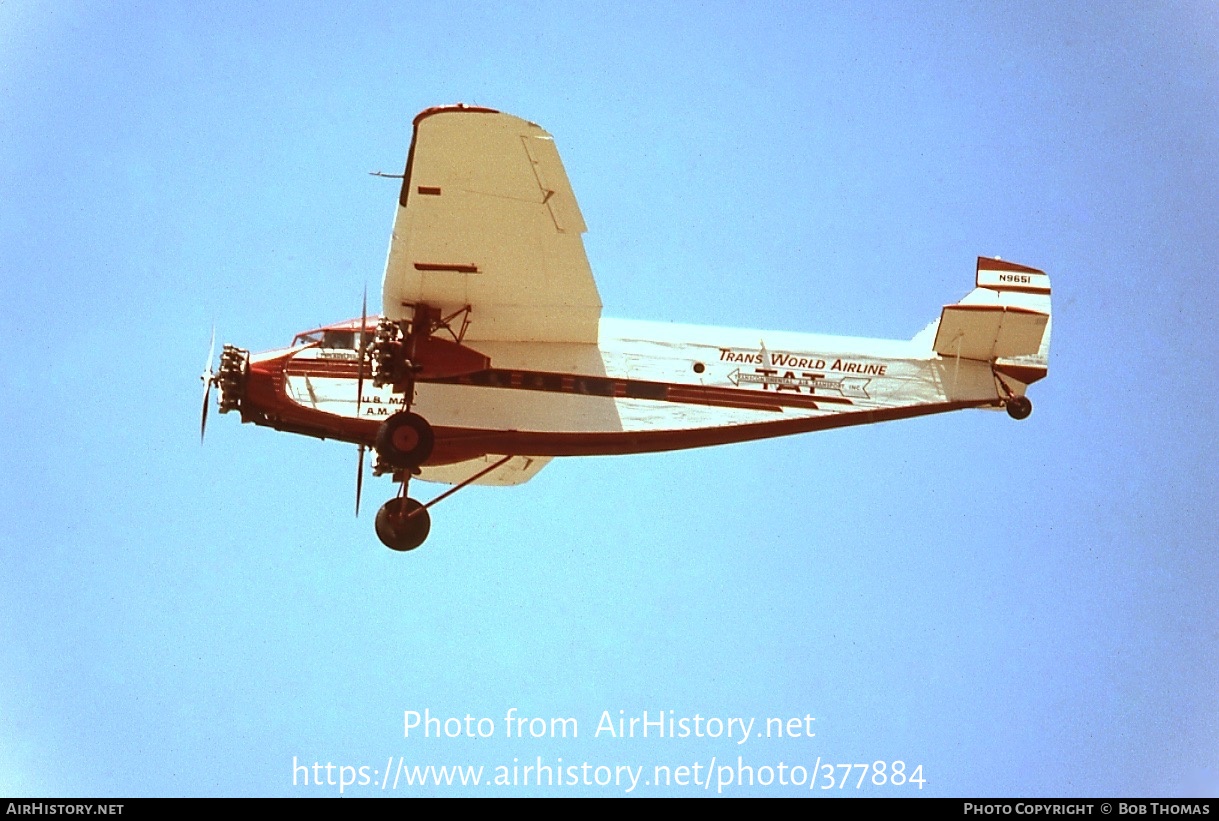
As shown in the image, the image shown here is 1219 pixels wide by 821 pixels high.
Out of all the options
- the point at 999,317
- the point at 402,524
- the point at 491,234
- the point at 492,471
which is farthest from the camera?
the point at 492,471

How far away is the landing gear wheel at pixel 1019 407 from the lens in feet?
74.5

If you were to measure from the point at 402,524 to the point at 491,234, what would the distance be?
199 inches

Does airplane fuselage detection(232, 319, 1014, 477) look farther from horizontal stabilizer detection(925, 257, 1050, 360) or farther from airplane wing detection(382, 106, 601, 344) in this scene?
airplane wing detection(382, 106, 601, 344)

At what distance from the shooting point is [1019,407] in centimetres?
2272

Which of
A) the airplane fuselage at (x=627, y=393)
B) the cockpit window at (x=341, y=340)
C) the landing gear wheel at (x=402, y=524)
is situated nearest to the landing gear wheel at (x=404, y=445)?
the airplane fuselage at (x=627, y=393)

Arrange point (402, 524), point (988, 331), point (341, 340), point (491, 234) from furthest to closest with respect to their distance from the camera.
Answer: point (402, 524), point (341, 340), point (988, 331), point (491, 234)

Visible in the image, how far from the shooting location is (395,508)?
23.4m

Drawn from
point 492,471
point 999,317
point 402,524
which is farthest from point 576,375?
point 999,317

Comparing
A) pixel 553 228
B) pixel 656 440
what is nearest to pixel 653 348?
pixel 656 440

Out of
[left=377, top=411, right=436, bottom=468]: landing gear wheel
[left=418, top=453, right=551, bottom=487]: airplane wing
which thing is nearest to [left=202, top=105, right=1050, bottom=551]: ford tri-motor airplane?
[left=377, top=411, right=436, bottom=468]: landing gear wheel

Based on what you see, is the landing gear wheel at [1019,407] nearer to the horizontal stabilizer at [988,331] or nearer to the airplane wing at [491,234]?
the horizontal stabilizer at [988,331]

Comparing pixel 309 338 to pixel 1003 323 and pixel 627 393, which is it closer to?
pixel 627 393

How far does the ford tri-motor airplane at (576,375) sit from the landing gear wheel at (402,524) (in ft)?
0.12
